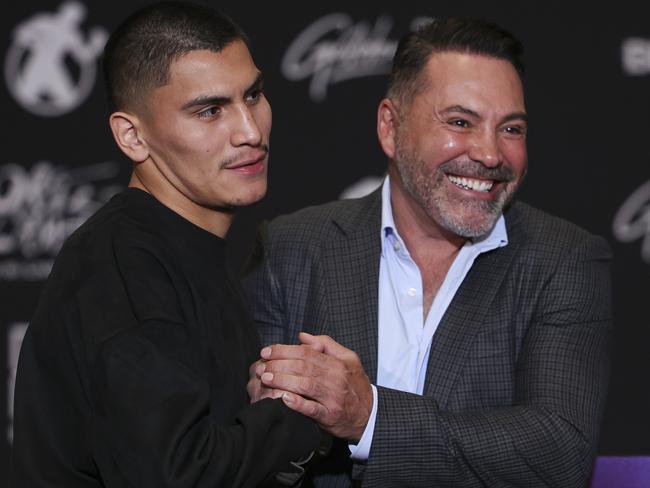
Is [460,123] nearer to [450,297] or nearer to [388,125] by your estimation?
[388,125]

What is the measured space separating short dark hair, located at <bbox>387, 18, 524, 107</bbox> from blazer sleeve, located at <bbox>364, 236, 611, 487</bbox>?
61 centimetres

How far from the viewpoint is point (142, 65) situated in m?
1.79

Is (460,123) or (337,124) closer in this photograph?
(460,123)

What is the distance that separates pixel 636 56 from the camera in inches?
149

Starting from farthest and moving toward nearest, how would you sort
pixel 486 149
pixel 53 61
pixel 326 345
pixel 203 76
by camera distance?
pixel 53 61 < pixel 486 149 < pixel 326 345 < pixel 203 76

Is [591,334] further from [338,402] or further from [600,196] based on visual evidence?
[600,196]

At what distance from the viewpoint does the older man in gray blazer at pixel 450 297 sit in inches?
83.2

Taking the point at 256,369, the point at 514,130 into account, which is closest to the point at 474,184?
the point at 514,130

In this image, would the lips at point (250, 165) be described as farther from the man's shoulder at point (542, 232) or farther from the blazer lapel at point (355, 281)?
the man's shoulder at point (542, 232)

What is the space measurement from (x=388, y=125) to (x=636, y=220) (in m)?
1.53

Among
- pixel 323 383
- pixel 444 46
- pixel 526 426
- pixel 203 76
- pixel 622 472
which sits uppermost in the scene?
pixel 444 46

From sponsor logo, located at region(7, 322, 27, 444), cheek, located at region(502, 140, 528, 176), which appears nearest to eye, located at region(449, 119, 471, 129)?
cheek, located at region(502, 140, 528, 176)

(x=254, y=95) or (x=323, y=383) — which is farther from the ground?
(x=254, y=95)

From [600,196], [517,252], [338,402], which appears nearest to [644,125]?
Answer: [600,196]
